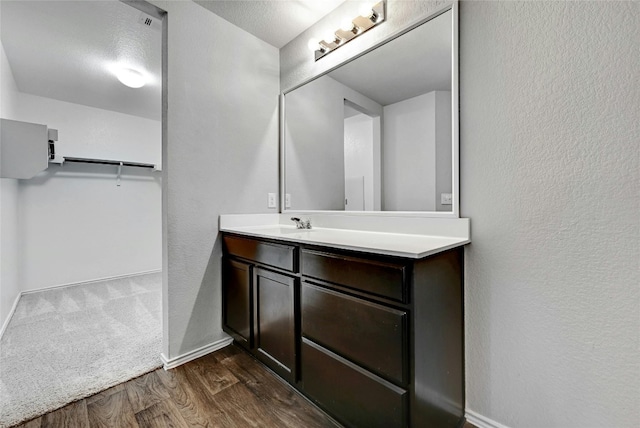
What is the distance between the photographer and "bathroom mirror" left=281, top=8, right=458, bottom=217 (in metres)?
1.37

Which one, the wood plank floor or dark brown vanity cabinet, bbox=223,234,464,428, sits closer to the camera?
dark brown vanity cabinet, bbox=223,234,464,428

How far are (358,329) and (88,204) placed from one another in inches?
158

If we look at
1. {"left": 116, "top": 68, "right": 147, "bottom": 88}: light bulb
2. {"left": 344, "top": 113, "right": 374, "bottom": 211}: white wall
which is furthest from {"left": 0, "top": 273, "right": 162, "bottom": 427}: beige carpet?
{"left": 116, "top": 68, "right": 147, "bottom": 88}: light bulb

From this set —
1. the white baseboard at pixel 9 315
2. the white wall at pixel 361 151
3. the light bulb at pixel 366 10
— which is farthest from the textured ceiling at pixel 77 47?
the white baseboard at pixel 9 315

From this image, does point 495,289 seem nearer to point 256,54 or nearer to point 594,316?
point 594,316

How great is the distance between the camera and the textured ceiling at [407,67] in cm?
137

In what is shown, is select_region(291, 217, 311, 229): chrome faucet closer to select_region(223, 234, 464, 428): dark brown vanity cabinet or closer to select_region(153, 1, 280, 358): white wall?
select_region(153, 1, 280, 358): white wall

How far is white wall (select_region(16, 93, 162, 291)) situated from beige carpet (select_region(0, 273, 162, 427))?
49 centimetres

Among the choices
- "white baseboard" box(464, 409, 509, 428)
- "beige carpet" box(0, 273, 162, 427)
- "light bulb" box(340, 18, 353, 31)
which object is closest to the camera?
"white baseboard" box(464, 409, 509, 428)

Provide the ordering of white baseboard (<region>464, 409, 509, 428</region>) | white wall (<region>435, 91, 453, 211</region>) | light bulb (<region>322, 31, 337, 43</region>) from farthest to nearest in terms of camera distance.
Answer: light bulb (<region>322, 31, 337, 43</region>) < white wall (<region>435, 91, 453, 211</region>) < white baseboard (<region>464, 409, 509, 428</region>)

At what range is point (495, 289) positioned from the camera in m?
1.23

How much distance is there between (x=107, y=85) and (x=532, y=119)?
146 inches

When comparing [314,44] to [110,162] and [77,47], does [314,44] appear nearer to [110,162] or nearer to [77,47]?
[77,47]

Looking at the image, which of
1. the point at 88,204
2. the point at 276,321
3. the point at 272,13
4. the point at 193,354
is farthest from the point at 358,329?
the point at 88,204
